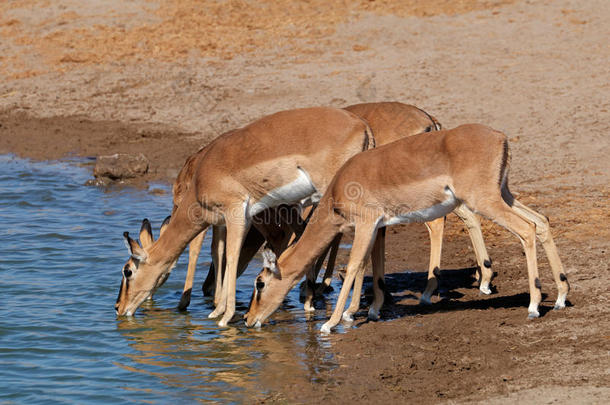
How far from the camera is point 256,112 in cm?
1795

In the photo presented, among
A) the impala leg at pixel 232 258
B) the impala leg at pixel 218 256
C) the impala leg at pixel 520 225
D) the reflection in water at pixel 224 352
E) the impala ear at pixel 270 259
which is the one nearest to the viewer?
the reflection in water at pixel 224 352

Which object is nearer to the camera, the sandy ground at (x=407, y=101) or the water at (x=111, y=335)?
the sandy ground at (x=407, y=101)

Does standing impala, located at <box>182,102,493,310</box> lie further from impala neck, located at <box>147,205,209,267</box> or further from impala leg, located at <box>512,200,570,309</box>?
impala leg, located at <box>512,200,570,309</box>

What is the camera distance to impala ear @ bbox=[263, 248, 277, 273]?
9203 mm

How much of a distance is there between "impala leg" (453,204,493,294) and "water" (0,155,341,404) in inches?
70.0

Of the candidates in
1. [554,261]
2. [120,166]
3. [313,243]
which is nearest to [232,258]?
[313,243]

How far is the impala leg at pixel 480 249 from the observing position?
34.1 feet

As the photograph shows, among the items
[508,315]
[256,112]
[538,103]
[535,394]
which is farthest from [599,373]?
[256,112]

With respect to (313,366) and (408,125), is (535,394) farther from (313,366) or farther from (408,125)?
(408,125)

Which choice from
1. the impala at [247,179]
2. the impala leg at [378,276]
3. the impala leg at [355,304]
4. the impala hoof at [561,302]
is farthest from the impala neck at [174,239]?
the impala hoof at [561,302]

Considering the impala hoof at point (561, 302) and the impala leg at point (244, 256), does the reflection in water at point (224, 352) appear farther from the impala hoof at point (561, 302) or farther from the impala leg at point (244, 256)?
the impala hoof at point (561, 302)

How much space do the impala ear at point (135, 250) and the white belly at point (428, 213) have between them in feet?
8.85

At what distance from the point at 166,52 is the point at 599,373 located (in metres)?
16.1

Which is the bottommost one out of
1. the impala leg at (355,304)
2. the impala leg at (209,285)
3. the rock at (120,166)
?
the rock at (120,166)
